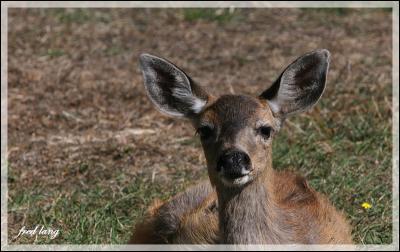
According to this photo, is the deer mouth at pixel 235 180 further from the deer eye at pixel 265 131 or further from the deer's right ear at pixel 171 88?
the deer's right ear at pixel 171 88

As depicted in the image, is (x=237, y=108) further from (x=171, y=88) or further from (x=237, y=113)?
(x=171, y=88)

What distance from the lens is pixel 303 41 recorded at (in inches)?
419

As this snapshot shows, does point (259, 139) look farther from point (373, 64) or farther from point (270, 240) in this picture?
point (373, 64)

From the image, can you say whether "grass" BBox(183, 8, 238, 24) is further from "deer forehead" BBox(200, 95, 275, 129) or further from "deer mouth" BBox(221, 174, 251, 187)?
"deer mouth" BBox(221, 174, 251, 187)

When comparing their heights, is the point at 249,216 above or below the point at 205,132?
below

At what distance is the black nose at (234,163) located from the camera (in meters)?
4.80

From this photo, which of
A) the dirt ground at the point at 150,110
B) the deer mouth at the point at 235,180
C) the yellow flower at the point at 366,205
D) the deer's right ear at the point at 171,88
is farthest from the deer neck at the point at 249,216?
the yellow flower at the point at 366,205

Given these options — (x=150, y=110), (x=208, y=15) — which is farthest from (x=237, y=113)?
(x=208, y=15)

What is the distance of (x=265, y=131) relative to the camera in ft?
16.9

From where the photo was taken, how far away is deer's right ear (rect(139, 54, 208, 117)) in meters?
5.39

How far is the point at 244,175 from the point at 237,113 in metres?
0.39

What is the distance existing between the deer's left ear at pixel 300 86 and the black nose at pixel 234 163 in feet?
1.92

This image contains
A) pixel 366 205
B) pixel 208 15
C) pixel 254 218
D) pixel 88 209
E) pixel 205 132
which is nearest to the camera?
pixel 254 218

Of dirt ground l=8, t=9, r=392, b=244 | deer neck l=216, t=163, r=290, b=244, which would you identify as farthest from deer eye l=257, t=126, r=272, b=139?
dirt ground l=8, t=9, r=392, b=244
